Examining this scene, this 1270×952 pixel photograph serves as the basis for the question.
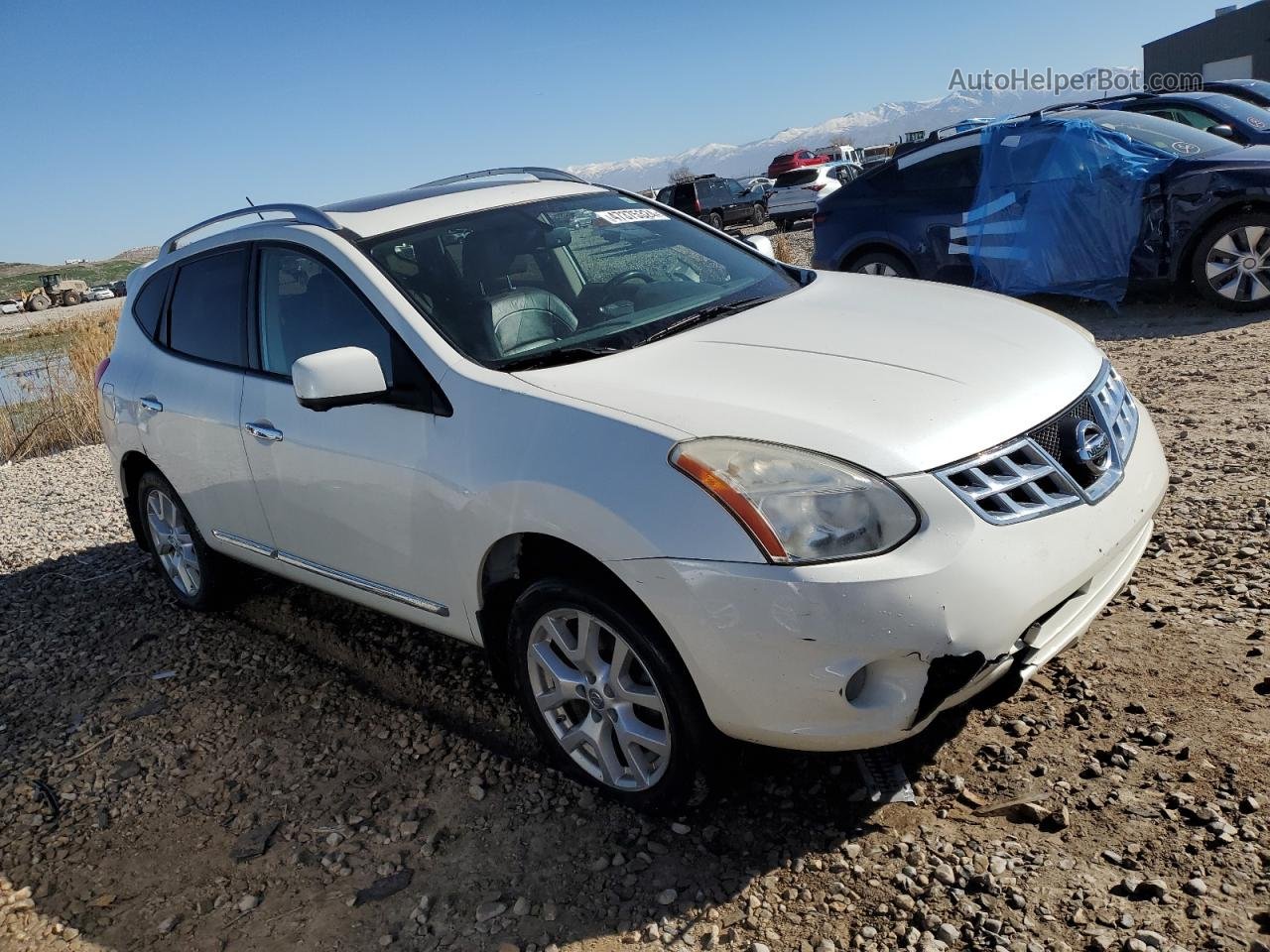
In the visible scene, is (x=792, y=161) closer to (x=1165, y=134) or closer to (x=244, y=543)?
(x=1165, y=134)

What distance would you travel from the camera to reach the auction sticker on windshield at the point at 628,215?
4109mm

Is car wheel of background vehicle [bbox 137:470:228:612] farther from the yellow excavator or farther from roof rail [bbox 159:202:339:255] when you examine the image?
the yellow excavator

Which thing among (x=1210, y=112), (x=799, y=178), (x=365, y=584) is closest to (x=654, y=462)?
(x=365, y=584)

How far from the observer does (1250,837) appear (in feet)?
8.05

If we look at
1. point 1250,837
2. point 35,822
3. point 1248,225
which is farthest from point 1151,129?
point 35,822

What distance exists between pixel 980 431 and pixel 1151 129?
7.22 meters

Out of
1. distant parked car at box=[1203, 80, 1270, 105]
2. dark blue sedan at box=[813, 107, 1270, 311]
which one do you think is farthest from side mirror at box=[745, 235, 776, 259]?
distant parked car at box=[1203, 80, 1270, 105]

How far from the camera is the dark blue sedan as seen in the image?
759 cm

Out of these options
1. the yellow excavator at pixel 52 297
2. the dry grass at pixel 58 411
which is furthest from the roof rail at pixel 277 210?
the yellow excavator at pixel 52 297

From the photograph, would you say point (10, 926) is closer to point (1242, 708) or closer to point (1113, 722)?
point (1113, 722)

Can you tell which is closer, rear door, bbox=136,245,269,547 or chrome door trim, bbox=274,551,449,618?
chrome door trim, bbox=274,551,449,618

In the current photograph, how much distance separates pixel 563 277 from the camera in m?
3.62

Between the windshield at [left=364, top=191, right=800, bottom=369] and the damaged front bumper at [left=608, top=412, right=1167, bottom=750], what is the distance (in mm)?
1050

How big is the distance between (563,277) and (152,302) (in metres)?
2.37
